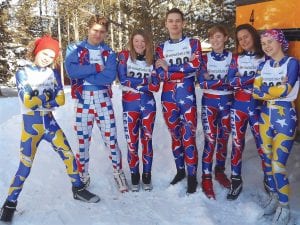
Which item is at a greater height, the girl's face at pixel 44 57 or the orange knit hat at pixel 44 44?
the orange knit hat at pixel 44 44

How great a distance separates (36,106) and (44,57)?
0.52 m

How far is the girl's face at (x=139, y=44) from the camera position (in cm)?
468

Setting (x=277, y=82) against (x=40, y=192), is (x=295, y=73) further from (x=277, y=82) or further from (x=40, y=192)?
(x=40, y=192)

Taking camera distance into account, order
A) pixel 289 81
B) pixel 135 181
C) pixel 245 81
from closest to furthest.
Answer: pixel 289 81
pixel 245 81
pixel 135 181

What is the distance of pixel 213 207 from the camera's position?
4496 mm

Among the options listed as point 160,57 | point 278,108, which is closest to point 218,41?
point 160,57

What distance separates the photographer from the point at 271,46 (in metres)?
3.97

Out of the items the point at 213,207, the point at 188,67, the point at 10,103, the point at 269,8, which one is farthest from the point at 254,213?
the point at 10,103

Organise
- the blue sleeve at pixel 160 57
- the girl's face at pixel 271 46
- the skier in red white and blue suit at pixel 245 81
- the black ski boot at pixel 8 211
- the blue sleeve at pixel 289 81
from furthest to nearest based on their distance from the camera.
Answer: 1. the blue sleeve at pixel 160 57
2. the skier in red white and blue suit at pixel 245 81
3. the black ski boot at pixel 8 211
4. the girl's face at pixel 271 46
5. the blue sleeve at pixel 289 81

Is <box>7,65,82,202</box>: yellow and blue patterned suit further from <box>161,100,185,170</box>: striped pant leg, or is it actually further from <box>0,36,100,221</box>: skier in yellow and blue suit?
<box>161,100,185,170</box>: striped pant leg

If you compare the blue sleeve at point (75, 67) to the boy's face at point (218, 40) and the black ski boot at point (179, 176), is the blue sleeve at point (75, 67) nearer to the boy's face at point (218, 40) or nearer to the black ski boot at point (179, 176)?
the boy's face at point (218, 40)

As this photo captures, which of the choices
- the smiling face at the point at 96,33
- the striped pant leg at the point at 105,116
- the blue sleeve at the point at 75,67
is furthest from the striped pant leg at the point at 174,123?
the smiling face at the point at 96,33

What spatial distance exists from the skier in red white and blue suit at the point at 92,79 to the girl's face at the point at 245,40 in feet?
4.77

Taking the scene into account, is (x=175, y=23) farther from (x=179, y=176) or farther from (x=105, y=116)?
(x=179, y=176)
